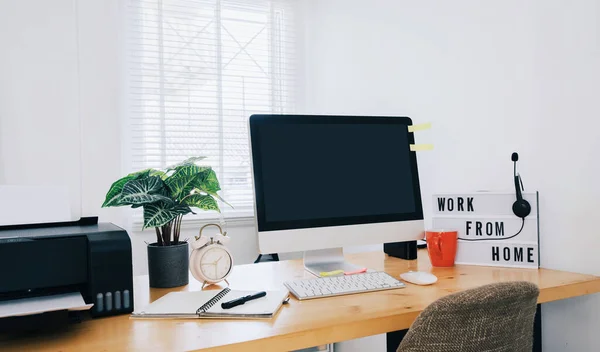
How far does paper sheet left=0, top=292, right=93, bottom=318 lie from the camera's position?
93 cm

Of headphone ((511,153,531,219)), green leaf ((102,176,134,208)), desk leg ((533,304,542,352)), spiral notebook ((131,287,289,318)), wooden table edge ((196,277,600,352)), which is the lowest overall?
desk leg ((533,304,542,352))

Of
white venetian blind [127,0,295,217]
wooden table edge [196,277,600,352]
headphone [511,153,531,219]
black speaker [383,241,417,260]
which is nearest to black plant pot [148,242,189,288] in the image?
wooden table edge [196,277,600,352]

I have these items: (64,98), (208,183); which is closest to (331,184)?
(208,183)

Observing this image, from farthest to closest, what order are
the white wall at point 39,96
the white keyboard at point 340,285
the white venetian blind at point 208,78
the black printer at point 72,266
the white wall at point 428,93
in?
the white venetian blind at point 208,78 < the white wall at point 39,96 < the white wall at point 428,93 < the white keyboard at point 340,285 < the black printer at point 72,266

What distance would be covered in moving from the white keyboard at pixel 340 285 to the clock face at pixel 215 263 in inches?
8.0

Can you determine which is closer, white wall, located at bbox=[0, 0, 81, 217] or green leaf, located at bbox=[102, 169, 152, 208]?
green leaf, located at bbox=[102, 169, 152, 208]

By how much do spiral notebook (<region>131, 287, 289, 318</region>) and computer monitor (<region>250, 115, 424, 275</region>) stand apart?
0.24 m

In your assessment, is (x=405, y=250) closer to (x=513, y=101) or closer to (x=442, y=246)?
(x=442, y=246)

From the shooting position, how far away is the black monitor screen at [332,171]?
58.0 inches

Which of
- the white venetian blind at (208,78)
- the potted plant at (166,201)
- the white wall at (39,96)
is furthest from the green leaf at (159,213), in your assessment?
the white venetian blind at (208,78)

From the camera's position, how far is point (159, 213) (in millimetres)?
1332

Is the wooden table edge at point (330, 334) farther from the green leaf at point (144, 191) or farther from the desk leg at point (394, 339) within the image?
the green leaf at point (144, 191)

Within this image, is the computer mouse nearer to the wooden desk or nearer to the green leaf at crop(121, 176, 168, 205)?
the wooden desk

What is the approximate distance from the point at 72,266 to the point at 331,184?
2.63 ft
